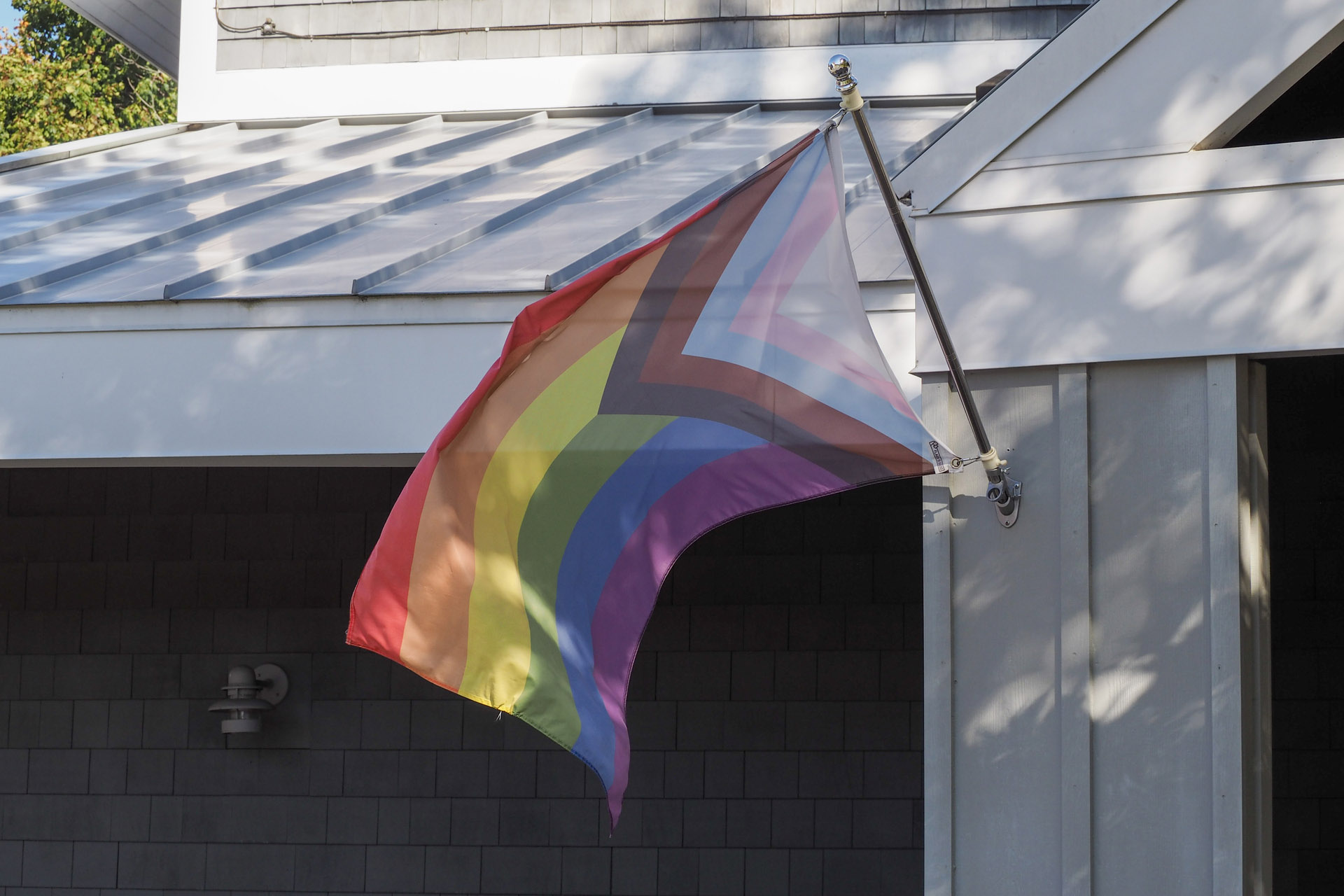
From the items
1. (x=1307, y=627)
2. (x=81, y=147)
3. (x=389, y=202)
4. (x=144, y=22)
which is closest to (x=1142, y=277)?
(x=1307, y=627)

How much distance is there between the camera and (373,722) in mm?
6477

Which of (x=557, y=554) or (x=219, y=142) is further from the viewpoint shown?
(x=219, y=142)

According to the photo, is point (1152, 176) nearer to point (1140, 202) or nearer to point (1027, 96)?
point (1140, 202)

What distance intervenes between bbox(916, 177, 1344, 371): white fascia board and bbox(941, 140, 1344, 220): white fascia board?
2 centimetres

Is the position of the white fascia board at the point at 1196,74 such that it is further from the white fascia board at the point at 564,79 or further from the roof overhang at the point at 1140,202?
the white fascia board at the point at 564,79

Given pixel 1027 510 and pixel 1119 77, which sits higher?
pixel 1119 77

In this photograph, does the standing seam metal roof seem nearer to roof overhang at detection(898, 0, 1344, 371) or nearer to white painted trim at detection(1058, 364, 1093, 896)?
roof overhang at detection(898, 0, 1344, 371)

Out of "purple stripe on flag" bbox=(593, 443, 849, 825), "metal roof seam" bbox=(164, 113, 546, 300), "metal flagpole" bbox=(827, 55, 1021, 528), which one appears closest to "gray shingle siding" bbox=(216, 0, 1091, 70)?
"metal roof seam" bbox=(164, 113, 546, 300)

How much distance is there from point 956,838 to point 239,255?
3302 mm

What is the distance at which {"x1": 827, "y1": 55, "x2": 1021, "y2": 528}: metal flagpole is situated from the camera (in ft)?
9.29

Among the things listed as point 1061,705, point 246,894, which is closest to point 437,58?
point 246,894

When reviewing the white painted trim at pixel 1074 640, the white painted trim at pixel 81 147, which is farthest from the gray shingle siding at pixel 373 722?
the white painted trim at pixel 1074 640

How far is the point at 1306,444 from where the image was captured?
577 cm

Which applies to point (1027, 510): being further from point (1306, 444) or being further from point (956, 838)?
point (1306, 444)
